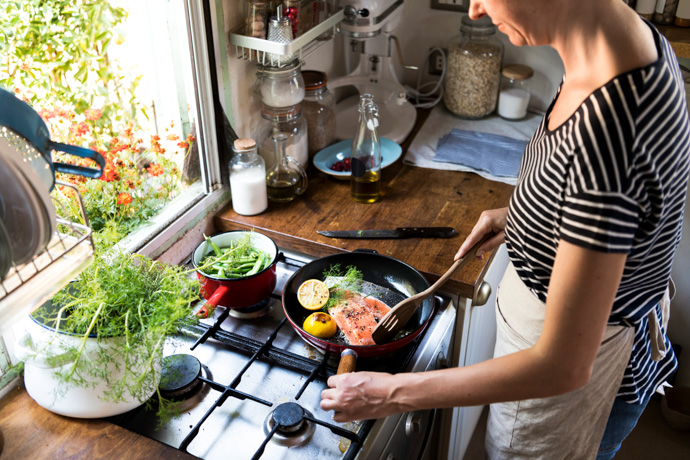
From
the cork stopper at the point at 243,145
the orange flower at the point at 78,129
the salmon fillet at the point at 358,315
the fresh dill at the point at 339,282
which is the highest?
the orange flower at the point at 78,129

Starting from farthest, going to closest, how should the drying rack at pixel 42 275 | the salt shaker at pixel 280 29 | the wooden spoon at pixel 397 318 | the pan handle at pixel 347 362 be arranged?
the salt shaker at pixel 280 29, the wooden spoon at pixel 397 318, the pan handle at pixel 347 362, the drying rack at pixel 42 275

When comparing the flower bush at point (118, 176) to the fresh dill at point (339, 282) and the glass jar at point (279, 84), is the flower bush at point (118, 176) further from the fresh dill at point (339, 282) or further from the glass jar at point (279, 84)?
the fresh dill at point (339, 282)

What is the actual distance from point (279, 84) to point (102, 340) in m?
0.79

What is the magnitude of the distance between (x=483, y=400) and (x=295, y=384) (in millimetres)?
381

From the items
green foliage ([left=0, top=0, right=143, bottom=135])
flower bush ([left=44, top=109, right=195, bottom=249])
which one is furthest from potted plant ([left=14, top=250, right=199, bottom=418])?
green foliage ([left=0, top=0, right=143, bottom=135])

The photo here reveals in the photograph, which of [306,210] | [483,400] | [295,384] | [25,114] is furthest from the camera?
[306,210]

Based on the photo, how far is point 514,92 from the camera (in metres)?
2.05

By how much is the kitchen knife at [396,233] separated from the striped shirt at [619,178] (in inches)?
20.1

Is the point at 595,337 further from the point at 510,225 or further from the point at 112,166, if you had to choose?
the point at 112,166

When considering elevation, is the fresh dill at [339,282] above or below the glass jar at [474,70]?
below

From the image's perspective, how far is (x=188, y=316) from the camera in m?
1.09

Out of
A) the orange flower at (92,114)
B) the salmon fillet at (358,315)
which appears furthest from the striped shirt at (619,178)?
the orange flower at (92,114)

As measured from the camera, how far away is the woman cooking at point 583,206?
30.6 inches

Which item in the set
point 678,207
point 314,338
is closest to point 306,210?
point 314,338
